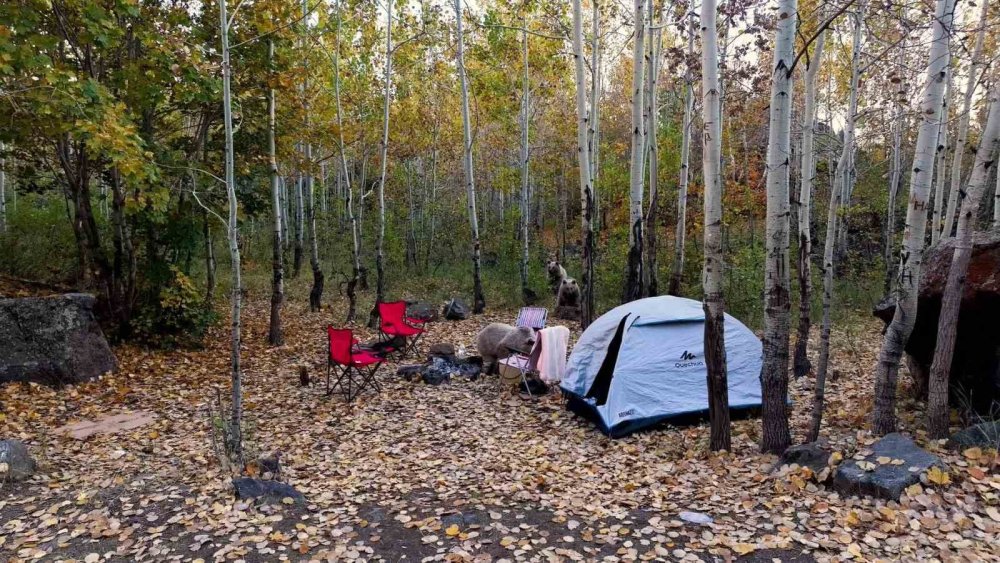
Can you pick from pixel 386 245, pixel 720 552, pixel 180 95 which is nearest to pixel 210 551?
pixel 720 552

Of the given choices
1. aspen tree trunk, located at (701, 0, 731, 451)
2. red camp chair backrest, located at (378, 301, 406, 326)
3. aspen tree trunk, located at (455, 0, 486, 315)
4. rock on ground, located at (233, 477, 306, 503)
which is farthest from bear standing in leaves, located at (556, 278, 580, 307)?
rock on ground, located at (233, 477, 306, 503)

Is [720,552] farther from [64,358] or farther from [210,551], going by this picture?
[64,358]

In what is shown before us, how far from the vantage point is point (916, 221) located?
437 centimetres

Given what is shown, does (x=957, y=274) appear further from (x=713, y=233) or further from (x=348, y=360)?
(x=348, y=360)

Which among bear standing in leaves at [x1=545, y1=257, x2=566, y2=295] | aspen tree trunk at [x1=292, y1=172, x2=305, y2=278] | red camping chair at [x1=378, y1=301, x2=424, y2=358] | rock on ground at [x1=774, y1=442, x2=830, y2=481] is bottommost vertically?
rock on ground at [x1=774, y1=442, x2=830, y2=481]

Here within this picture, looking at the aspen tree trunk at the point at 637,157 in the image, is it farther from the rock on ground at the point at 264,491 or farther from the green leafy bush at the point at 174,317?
the green leafy bush at the point at 174,317

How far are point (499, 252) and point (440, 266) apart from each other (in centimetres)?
207

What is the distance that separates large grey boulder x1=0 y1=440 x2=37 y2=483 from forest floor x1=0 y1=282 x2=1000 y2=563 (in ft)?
0.39

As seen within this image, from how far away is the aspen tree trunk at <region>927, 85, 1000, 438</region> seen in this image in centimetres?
406

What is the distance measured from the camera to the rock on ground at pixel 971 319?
4828mm

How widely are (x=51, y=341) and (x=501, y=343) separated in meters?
5.85

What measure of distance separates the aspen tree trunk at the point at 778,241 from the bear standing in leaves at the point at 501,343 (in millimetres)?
3874

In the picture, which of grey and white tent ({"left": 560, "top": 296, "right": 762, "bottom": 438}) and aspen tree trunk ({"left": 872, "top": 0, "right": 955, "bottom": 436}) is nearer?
aspen tree trunk ({"left": 872, "top": 0, "right": 955, "bottom": 436})

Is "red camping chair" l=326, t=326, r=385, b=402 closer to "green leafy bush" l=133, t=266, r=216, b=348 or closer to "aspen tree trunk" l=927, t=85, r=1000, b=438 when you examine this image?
"green leafy bush" l=133, t=266, r=216, b=348
